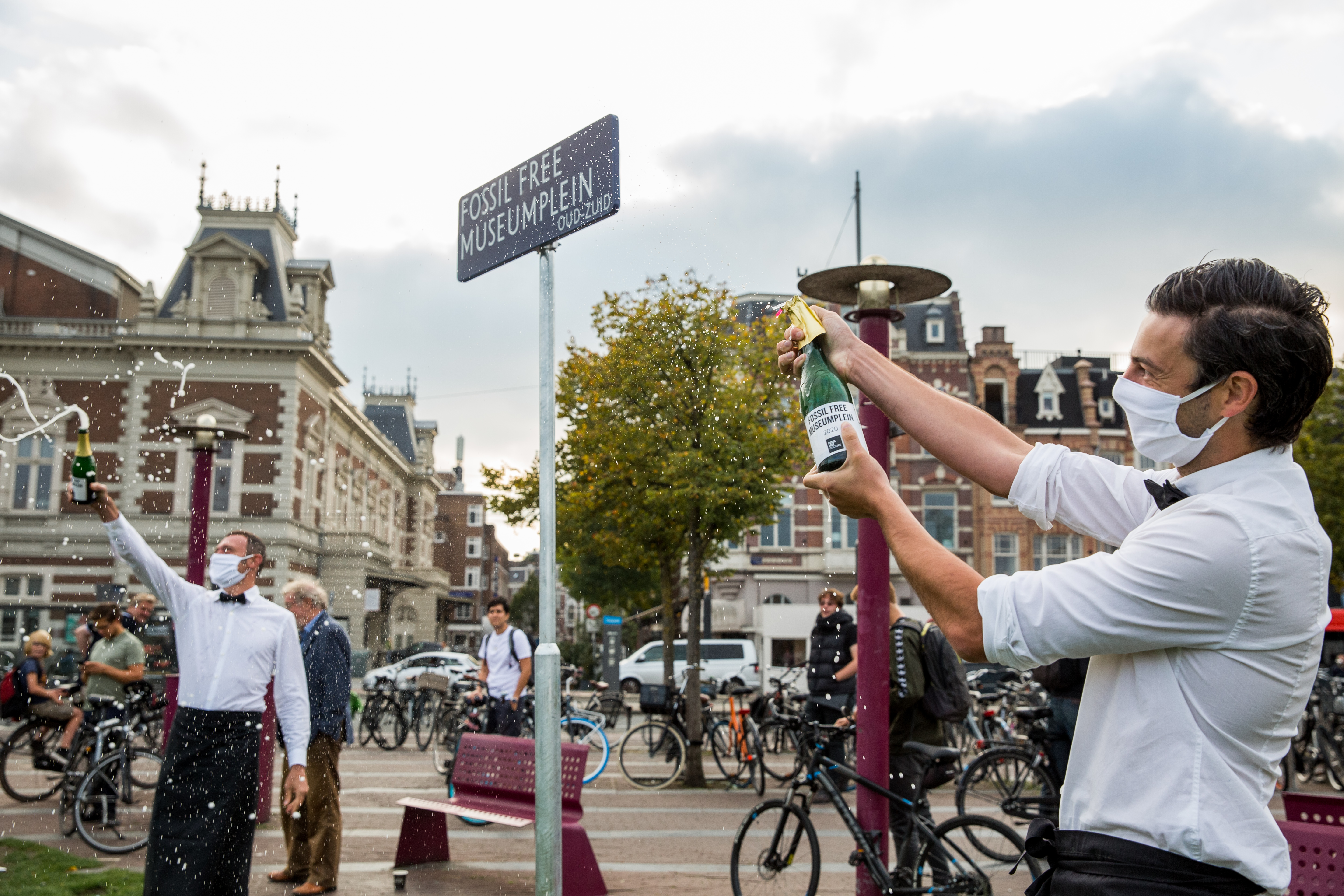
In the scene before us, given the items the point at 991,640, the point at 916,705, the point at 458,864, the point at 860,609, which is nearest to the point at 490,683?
the point at 458,864

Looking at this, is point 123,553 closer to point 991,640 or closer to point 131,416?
point 991,640

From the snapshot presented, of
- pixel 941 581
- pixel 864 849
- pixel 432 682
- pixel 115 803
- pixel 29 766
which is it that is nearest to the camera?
pixel 941 581

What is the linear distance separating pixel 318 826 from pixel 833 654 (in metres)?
4.96

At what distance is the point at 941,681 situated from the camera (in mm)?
6922

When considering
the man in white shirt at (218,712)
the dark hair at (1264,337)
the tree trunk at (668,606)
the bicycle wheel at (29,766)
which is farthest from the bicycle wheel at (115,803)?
the tree trunk at (668,606)

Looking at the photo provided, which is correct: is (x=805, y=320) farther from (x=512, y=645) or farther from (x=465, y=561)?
(x=465, y=561)

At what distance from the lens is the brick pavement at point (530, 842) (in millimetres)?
6852

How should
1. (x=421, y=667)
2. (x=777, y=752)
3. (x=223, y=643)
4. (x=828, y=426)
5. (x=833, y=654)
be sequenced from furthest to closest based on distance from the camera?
(x=421, y=667), (x=777, y=752), (x=833, y=654), (x=223, y=643), (x=828, y=426)

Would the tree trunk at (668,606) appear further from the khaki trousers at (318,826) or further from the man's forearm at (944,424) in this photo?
the man's forearm at (944,424)

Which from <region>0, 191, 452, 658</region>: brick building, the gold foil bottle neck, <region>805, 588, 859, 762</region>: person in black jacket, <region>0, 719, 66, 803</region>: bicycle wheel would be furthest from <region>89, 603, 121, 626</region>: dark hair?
the gold foil bottle neck

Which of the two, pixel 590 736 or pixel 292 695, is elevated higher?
pixel 292 695

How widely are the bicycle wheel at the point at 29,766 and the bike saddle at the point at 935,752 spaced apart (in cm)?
733

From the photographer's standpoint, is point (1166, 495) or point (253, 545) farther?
point (253, 545)

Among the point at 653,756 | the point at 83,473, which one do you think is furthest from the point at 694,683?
the point at 83,473
